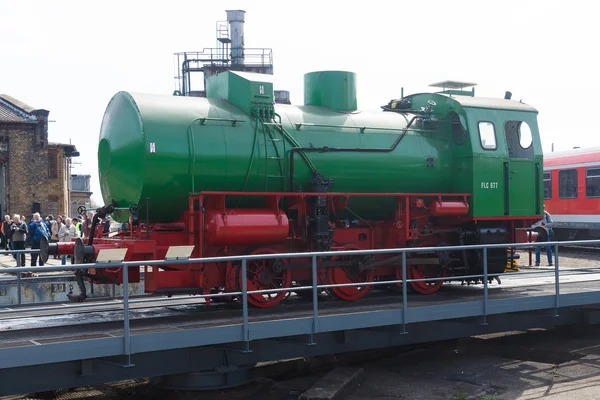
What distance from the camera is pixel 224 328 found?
28.0 ft

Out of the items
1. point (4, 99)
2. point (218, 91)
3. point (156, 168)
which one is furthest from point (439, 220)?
point (4, 99)

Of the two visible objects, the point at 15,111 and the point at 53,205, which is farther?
the point at 15,111

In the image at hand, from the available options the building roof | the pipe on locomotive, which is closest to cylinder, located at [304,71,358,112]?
the pipe on locomotive

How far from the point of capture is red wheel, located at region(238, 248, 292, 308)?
35.2 feet

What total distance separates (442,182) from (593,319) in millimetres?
3675

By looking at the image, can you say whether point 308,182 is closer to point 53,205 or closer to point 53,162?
point 53,205

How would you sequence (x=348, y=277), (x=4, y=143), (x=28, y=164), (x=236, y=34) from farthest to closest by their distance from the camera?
(x=236, y=34), (x=28, y=164), (x=4, y=143), (x=348, y=277)

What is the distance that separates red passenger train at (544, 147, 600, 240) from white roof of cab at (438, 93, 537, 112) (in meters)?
11.5

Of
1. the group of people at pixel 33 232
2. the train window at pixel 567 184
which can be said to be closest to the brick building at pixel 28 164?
the group of people at pixel 33 232

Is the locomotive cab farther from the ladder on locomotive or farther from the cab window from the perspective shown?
the ladder on locomotive

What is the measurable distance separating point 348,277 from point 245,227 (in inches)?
93.2

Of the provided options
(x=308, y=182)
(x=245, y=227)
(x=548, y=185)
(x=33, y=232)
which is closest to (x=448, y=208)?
(x=308, y=182)

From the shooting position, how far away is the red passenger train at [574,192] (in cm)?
2398

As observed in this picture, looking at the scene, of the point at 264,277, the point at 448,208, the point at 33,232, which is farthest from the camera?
the point at 33,232
